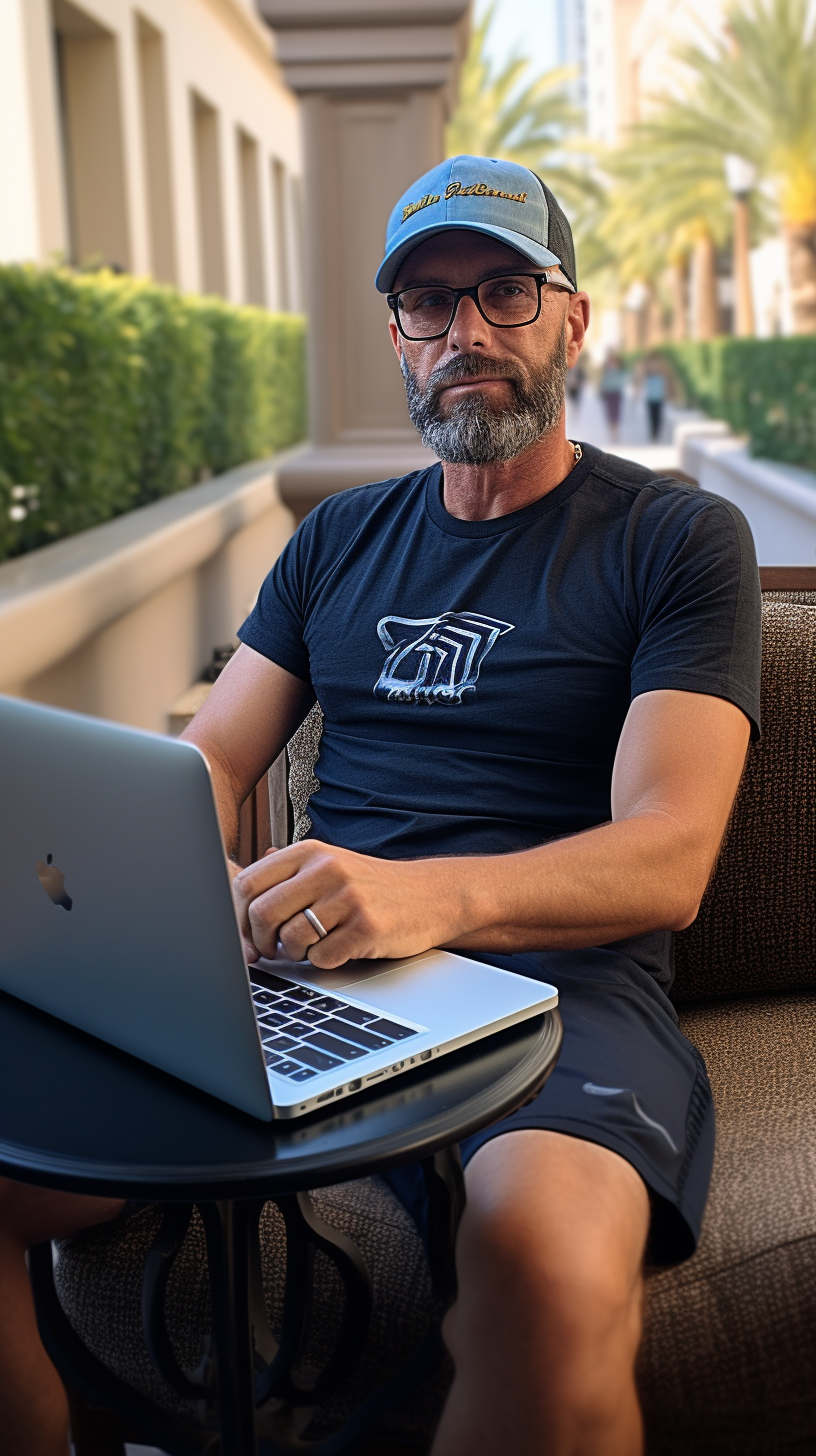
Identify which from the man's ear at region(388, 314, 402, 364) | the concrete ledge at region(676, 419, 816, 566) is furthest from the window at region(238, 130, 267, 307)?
the man's ear at region(388, 314, 402, 364)

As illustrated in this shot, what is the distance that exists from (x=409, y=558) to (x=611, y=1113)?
3.12 feet

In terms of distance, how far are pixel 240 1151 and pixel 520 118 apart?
113ft

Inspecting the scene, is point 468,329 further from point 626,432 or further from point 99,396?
point 626,432

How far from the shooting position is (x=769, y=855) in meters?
2.19

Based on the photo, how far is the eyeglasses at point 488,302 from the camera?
2.03 meters

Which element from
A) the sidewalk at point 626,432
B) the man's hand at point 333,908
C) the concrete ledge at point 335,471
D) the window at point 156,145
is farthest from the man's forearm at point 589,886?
the sidewalk at point 626,432

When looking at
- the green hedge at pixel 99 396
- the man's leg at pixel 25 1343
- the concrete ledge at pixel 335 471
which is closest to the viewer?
the man's leg at pixel 25 1343

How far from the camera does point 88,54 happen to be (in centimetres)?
1130

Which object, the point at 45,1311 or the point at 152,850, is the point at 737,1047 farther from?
the point at 152,850

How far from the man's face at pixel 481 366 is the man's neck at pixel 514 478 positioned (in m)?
0.02

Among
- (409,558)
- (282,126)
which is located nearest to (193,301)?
(409,558)

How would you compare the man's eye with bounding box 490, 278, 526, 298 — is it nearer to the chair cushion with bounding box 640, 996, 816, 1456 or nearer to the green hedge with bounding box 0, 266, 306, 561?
the chair cushion with bounding box 640, 996, 816, 1456

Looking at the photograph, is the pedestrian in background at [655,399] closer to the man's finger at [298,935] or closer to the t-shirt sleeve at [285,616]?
the t-shirt sleeve at [285,616]

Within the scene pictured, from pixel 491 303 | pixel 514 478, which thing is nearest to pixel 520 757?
pixel 514 478
